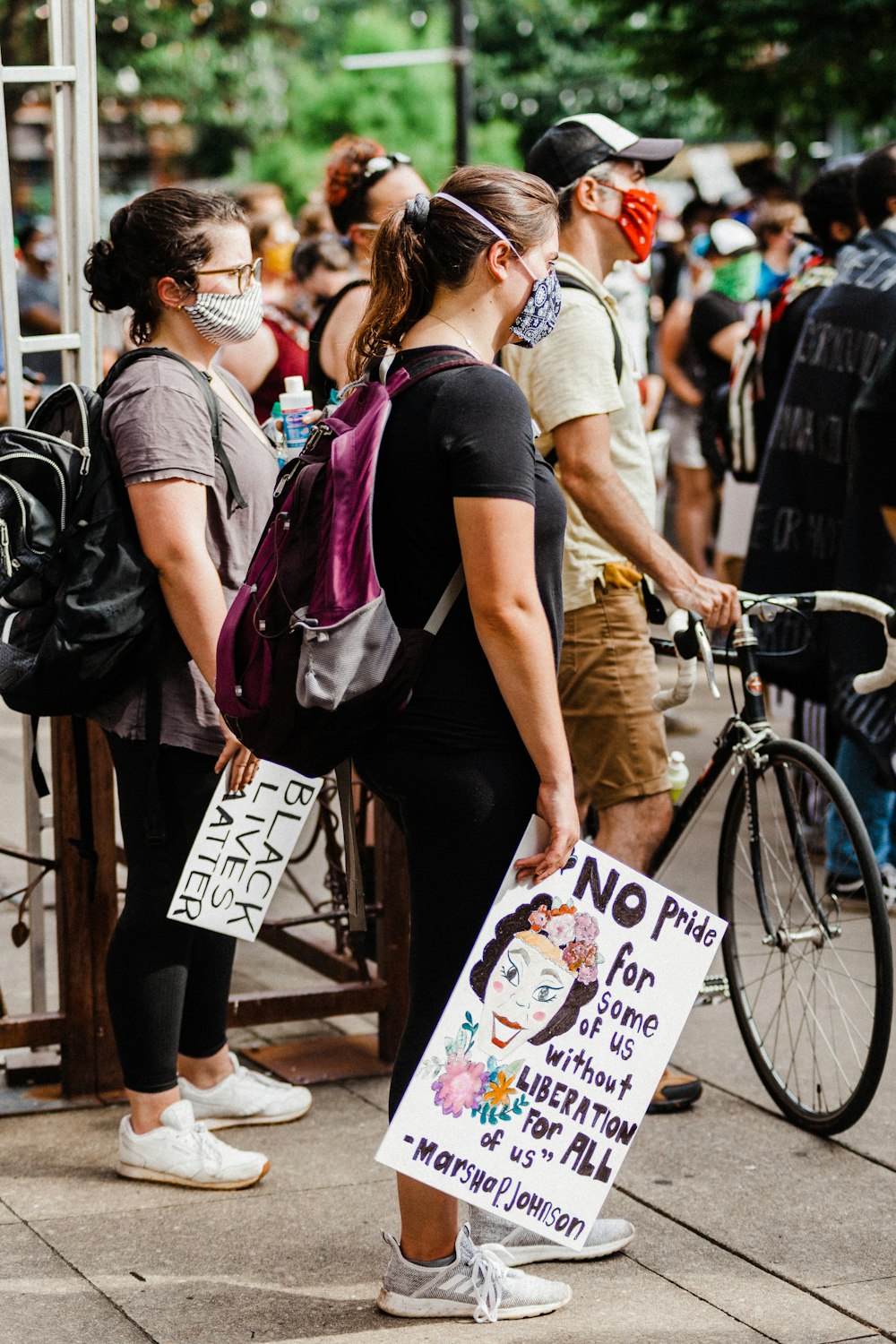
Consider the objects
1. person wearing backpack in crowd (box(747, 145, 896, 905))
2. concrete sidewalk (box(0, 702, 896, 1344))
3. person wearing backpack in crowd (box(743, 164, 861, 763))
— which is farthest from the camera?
person wearing backpack in crowd (box(743, 164, 861, 763))

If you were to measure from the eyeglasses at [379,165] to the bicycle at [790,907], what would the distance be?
207cm

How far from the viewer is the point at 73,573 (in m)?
3.49

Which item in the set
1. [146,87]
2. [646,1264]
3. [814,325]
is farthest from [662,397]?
[146,87]

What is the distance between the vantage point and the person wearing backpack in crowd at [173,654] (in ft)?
11.5

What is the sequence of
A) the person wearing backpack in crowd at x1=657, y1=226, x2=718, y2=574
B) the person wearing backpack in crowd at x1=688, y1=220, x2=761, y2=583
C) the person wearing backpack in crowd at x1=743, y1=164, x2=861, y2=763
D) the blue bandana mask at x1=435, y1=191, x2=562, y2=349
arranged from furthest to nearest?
1. the person wearing backpack in crowd at x1=657, y1=226, x2=718, y2=574
2. the person wearing backpack in crowd at x1=688, y1=220, x2=761, y2=583
3. the person wearing backpack in crowd at x1=743, y1=164, x2=861, y2=763
4. the blue bandana mask at x1=435, y1=191, x2=562, y2=349

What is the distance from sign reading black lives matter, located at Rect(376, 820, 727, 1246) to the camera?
285cm

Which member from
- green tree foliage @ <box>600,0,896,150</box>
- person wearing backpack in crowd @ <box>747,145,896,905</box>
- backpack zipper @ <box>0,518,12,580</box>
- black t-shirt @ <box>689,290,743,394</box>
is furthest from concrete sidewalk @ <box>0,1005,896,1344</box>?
green tree foliage @ <box>600,0,896,150</box>

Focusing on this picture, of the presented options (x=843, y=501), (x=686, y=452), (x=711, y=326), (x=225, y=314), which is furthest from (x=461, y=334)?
(x=686, y=452)

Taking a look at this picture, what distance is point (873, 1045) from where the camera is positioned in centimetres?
367

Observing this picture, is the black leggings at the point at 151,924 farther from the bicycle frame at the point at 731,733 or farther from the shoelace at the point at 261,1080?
the bicycle frame at the point at 731,733

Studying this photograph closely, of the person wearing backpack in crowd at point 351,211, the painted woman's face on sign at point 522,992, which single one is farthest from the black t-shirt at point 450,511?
the person wearing backpack in crowd at point 351,211

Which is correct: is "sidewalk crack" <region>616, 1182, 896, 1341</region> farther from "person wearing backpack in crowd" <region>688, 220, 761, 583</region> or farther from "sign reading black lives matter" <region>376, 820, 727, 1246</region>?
"person wearing backpack in crowd" <region>688, 220, 761, 583</region>

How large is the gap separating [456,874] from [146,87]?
43366mm

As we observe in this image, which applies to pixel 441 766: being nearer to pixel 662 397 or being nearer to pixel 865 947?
pixel 865 947
